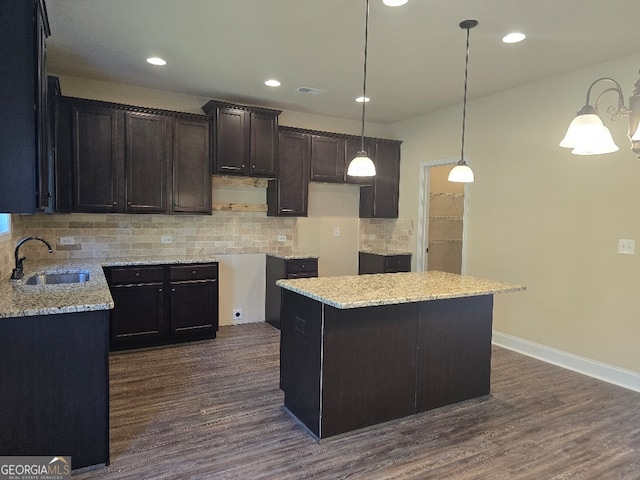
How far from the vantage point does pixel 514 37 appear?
3207mm

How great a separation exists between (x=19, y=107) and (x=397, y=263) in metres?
4.65

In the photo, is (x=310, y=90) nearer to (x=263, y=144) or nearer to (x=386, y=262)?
(x=263, y=144)

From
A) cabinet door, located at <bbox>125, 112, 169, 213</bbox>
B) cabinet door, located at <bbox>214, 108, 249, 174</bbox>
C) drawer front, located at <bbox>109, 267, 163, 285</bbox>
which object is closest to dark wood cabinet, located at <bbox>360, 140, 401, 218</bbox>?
cabinet door, located at <bbox>214, 108, 249, 174</bbox>

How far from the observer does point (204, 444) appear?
8.38ft

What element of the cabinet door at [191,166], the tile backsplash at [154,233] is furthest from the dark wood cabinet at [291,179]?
the cabinet door at [191,166]

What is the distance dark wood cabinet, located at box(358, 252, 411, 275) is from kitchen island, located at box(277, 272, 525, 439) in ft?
7.90

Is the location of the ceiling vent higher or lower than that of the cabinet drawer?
higher

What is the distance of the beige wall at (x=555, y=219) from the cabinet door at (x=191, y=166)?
3046 millimetres

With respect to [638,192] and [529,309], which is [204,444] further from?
[638,192]

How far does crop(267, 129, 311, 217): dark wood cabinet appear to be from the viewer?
17.3 ft

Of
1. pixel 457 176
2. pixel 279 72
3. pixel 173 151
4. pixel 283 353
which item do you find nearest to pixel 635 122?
pixel 457 176

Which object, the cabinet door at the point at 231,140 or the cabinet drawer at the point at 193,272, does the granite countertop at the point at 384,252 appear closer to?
the cabinet door at the point at 231,140

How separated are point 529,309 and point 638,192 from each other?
59.6 inches

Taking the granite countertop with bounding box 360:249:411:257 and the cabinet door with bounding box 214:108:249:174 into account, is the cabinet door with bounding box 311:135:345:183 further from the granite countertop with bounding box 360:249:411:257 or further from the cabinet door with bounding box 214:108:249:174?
the granite countertop with bounding box 360:249:411:257
